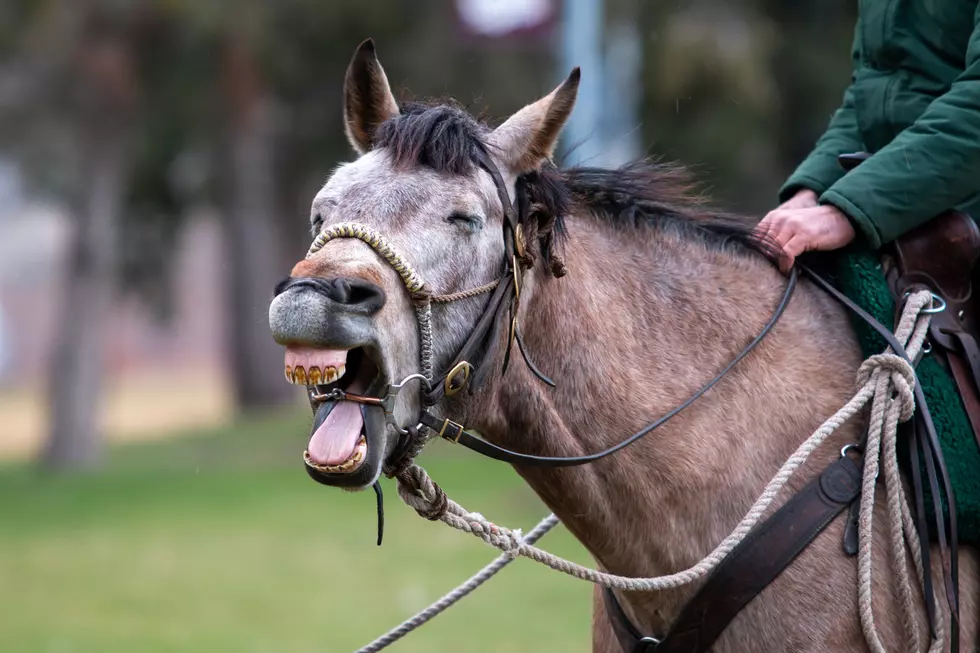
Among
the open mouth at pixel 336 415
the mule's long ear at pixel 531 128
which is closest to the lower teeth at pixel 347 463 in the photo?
the open mouth at pixel 336 415

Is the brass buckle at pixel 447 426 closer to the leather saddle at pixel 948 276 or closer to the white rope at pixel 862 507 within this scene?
the white rope at pixel 862 507

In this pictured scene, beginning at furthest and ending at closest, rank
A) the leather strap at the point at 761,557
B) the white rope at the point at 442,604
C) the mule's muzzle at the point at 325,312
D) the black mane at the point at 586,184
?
the white rope at the point at 442,604, the leather strap at the point at 761,557, the black mane at the point at 586,184, the mule's muzzle at the point at 325,312

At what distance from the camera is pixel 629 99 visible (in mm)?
19766

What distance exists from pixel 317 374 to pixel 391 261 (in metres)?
0.31

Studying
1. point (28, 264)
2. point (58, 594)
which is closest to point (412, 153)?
point (58, 594)

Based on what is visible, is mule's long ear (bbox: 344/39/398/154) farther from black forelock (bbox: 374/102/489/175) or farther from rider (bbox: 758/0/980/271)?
rider (bbox: 758/0/980/271)

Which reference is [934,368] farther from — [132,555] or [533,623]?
[132,555]

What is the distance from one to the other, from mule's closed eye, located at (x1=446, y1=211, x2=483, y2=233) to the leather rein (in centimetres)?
9

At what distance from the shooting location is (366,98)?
340cm

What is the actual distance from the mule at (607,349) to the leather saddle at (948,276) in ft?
0.73

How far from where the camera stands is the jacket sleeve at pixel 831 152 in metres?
3.90

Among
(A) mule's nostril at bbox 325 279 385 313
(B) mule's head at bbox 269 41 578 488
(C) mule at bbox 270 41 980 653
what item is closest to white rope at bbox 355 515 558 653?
(C) mule at bbox 270 41 980 653

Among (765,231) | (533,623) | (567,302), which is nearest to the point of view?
(567,302)

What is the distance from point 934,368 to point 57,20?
16.0 meters
